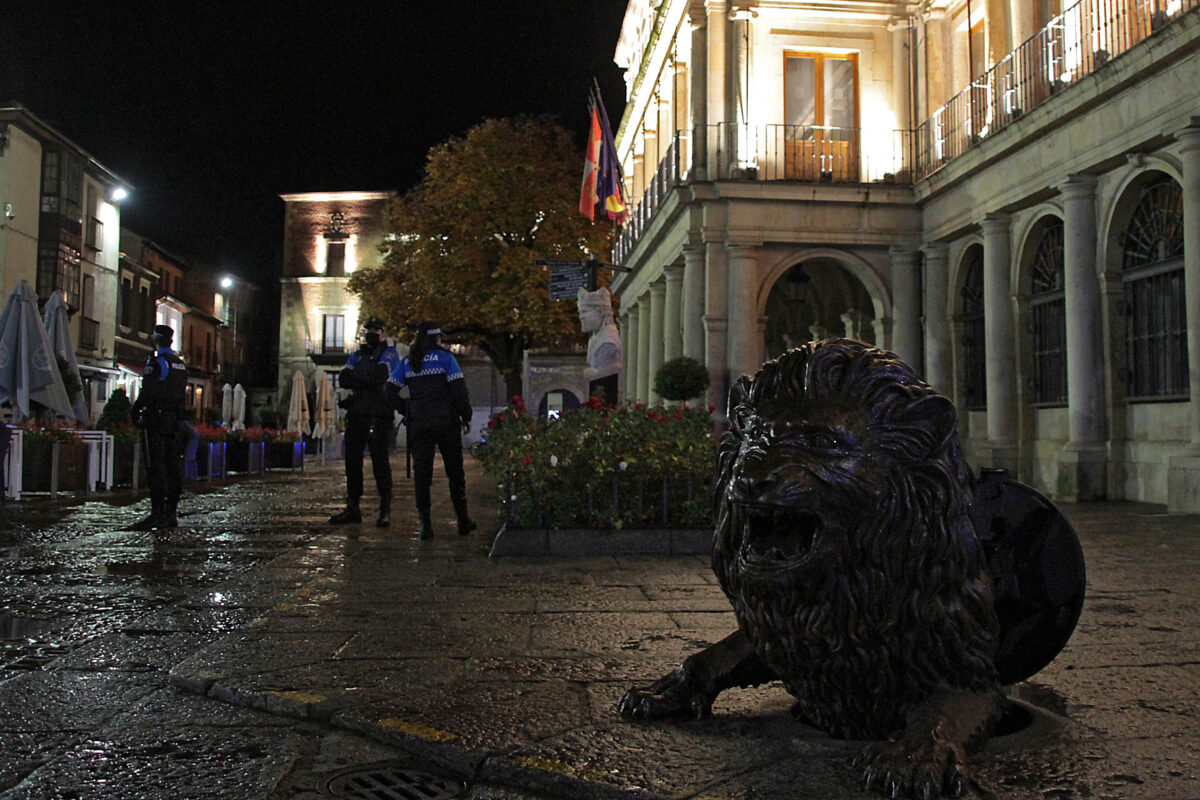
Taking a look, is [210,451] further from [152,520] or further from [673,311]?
[673,311]

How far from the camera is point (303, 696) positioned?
3.45m

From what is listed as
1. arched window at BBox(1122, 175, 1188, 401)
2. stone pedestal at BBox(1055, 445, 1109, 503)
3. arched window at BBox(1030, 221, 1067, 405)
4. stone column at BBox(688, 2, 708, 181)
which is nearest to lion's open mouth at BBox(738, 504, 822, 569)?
arched window at BBox(1122, 175, 1188, 401)

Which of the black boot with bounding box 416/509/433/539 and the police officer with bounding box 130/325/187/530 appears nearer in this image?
the black boot with bounding box 416/509/433/539

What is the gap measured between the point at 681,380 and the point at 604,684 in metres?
14.6

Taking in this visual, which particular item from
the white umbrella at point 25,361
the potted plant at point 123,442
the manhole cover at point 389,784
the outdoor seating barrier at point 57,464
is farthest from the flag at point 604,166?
the manhole cover at point 389,784

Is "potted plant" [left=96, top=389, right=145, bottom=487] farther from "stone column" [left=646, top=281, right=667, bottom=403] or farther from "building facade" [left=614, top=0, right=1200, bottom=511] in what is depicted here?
"stone column" [left=646, top=281, right=667, bottom=403]

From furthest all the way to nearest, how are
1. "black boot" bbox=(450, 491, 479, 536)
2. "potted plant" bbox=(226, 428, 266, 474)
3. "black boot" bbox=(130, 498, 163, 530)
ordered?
"potted plant" bbox=(226, 428, 266, 474)
"black boot" bbox=(130, 498, 163, 530)
"black boot" bbox=(450, 491, 479, 536)

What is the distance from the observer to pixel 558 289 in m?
20.1

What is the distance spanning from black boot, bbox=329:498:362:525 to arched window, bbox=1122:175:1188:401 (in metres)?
10.1

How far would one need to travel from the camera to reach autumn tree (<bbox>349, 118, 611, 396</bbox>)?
32.8 metres

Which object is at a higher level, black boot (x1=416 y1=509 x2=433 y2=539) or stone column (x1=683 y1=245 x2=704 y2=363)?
stone column (x1=683 y1=245 x2=704 y2=363)

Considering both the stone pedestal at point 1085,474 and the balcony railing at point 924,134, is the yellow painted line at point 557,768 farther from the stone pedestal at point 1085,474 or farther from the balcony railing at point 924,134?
the balcony railing at point 924,134

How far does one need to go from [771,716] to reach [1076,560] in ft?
3.36

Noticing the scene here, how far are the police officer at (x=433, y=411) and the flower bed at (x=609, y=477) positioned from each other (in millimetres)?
886
